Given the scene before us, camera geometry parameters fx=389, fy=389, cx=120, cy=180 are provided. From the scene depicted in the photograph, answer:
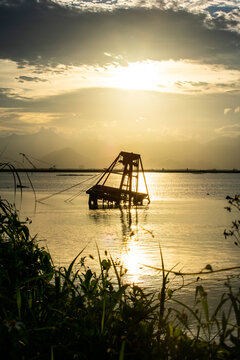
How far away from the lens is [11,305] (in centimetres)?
439

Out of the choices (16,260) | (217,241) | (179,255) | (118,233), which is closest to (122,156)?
(118,233)

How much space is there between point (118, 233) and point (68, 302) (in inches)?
709

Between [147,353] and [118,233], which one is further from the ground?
[147,353]

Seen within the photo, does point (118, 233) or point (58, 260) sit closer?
point (58, 260)

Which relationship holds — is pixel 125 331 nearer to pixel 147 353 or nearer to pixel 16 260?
pixel 147 353

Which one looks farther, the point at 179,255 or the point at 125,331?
the point at 179,255

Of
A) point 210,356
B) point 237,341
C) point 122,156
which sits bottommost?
point 210,356

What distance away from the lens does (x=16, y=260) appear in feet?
16.2

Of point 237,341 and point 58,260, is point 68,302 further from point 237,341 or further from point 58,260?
point 58,260

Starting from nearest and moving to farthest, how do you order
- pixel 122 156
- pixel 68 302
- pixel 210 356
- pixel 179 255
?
pixel 210 356, pixel 68 302, pixel 179 255, pixel 122 156

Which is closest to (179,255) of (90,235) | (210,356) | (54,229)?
(90,235)

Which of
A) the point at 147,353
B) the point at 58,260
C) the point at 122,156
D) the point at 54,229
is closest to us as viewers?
the point at 147,353

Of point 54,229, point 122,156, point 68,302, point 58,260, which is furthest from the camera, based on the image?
point 122,156

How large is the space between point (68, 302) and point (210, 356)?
1844mm
